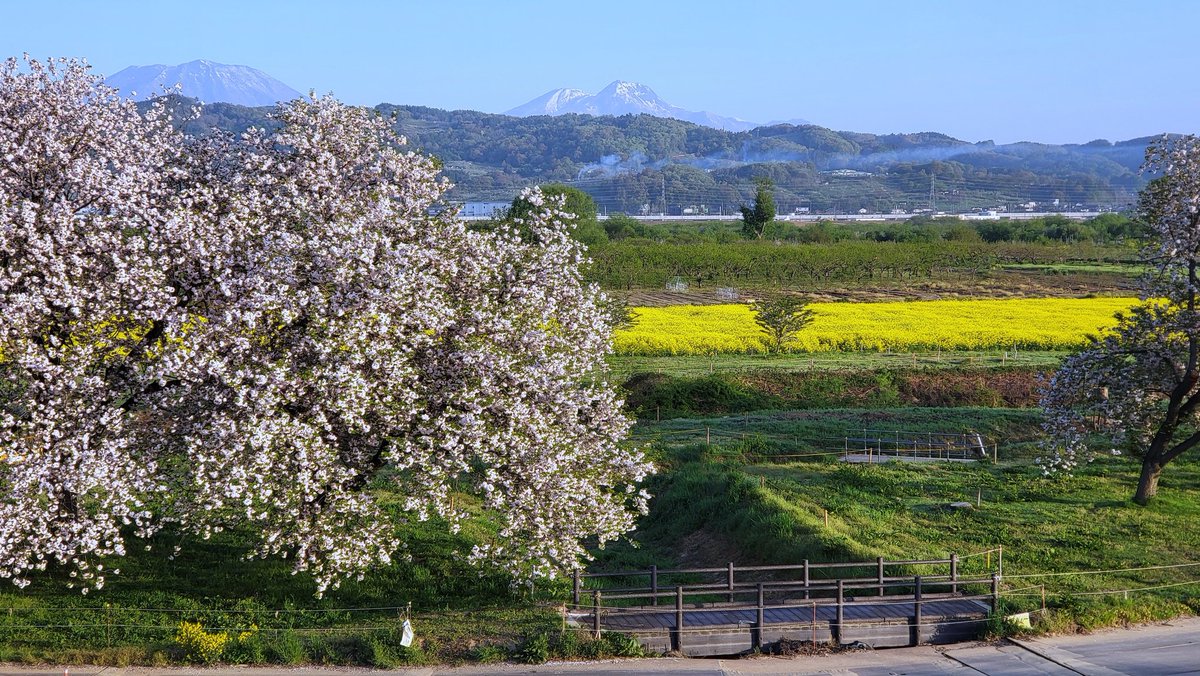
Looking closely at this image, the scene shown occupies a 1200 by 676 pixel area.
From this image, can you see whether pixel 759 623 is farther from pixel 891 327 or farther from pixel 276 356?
pixel 891 327

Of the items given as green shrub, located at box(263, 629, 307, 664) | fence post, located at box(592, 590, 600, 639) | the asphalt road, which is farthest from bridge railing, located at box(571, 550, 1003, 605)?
green shrub, located at box(263, 629, 307, 664)

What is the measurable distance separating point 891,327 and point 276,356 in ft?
195

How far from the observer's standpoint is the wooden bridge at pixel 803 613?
22125 mm

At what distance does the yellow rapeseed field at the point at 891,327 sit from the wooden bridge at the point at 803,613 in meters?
39.8

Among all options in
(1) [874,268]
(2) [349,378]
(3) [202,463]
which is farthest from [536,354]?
(1) [874,268]

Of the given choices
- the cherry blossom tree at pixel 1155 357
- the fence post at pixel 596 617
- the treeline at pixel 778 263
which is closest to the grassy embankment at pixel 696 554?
the fence post at pixel 596 617

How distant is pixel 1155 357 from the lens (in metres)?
31.1

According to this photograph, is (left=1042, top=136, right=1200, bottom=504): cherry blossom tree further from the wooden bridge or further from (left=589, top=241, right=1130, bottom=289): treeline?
(left=589, top=241, right=1130, bottom=289): treeline

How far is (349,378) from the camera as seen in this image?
19.9 metres

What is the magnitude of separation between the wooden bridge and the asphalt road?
1.52ft

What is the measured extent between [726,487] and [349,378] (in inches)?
689

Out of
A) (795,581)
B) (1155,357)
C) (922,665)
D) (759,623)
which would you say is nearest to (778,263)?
(1155,357)

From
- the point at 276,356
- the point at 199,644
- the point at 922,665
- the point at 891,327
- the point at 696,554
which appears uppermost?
the point at 276,356

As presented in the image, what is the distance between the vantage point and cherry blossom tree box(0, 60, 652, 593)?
20.5 m
